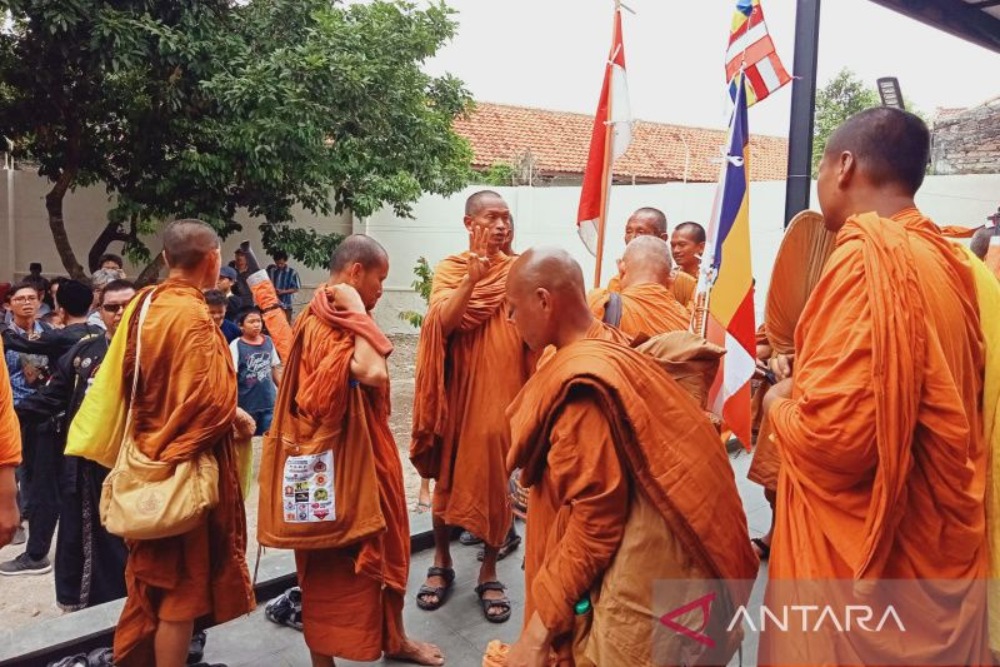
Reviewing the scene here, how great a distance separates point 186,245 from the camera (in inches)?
112

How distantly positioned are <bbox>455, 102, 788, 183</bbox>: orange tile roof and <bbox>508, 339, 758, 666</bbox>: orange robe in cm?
1647

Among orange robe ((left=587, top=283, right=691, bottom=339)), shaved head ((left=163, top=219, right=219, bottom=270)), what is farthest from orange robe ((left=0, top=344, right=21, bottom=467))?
orange robe ((left=587, top=283, right=691, bottom=339))

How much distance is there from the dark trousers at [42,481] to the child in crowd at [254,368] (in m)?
1.57

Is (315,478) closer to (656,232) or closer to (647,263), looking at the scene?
(647,263)

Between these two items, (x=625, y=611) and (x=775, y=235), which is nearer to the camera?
(x=625, y=611)

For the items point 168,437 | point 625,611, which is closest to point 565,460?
point 625,611

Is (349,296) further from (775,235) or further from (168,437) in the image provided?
(775,235)

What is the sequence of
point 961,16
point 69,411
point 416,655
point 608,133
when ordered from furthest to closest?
point 961,16 → point 608,133 → point 69,411 → point 416,655

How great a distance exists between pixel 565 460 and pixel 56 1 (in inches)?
357

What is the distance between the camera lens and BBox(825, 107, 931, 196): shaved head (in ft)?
6.11

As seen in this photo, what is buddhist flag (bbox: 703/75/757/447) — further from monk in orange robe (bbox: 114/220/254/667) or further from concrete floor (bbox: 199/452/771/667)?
monk in orange robe (bbox: 114/220/254/667)

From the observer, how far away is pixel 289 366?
3010mm

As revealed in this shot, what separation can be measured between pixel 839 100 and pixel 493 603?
19.6 metres

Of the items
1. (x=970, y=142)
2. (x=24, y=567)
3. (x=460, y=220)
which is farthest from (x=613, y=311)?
(x=970, y=142)
